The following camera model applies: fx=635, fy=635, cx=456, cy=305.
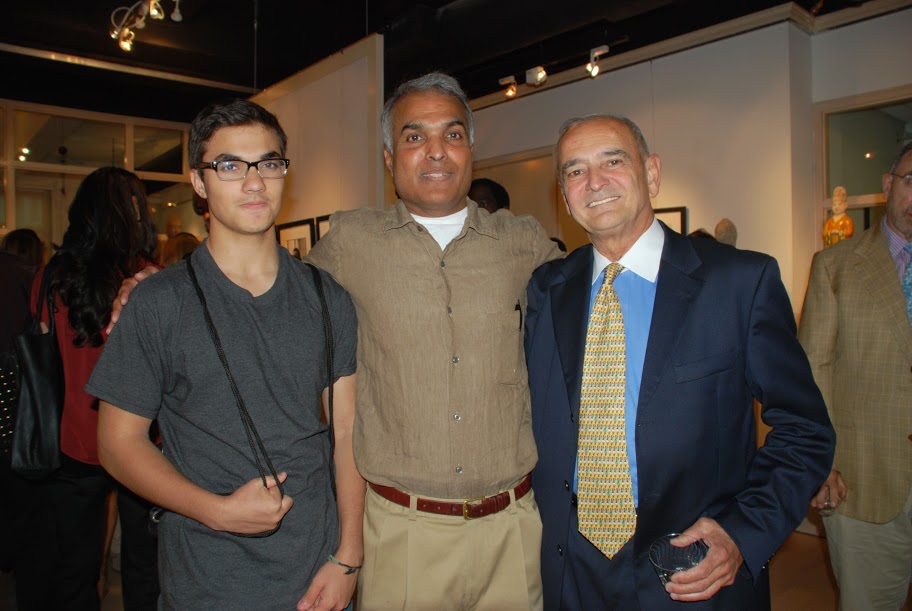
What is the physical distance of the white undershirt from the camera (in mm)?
2193

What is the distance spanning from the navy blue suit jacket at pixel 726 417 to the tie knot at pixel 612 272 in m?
0.12

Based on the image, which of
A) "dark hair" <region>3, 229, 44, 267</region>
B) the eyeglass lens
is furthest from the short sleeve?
"dark hair" <region>3, 229, 44, 267</region>

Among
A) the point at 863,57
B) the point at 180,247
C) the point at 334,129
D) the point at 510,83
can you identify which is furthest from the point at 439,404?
the point at 510,83

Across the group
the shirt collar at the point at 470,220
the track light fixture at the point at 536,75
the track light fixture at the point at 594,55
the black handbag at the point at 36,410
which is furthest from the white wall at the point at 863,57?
the black handbag at the point at 36,410

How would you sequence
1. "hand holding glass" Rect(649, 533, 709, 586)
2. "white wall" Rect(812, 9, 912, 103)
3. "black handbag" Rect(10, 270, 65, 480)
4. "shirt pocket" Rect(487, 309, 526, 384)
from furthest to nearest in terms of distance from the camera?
"white wall" Rect(812, 9, 912, 103) < "black handbag" Rect(10, 270, 65, 480) < "shirt pocket" Rect(487, 309, 526, 384) < "hand holding glass" Rect(649, 533, 709, 586)

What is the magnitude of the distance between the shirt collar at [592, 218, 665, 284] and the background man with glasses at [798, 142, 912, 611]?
4.53 feet

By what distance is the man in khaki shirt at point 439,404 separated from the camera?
1.96m

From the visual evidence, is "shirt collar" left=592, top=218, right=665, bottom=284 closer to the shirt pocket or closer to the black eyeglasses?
the shirt pocket

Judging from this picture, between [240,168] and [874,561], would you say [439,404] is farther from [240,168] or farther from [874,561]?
[874,561]

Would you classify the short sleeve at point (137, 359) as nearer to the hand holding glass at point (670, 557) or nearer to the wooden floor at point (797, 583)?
the hand holding glass at point (670, 557)

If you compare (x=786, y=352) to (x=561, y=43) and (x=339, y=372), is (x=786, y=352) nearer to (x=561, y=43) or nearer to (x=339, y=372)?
(x=339, y=372)

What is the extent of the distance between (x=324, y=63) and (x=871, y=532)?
205 inches

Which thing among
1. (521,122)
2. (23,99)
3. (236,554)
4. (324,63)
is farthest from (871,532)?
(23,99)

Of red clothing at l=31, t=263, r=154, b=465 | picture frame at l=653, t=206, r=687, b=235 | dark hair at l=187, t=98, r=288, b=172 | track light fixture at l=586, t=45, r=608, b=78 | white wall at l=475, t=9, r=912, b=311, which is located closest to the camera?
dark hair at l=187, t=98, r=288, b=172
